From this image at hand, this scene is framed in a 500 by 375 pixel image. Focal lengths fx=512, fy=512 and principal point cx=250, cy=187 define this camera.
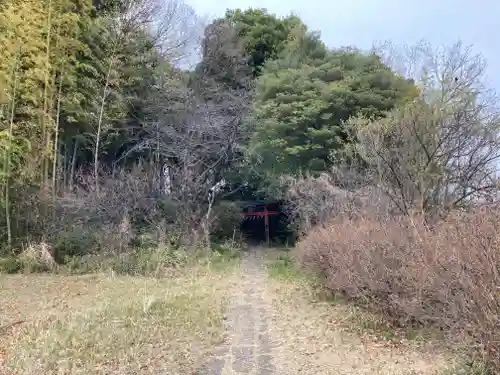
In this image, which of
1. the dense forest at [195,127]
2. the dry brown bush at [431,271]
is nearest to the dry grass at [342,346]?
the dry brown bush at [431,271]

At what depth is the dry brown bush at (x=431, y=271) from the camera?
346 cm

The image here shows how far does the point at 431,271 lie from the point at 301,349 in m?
2.04

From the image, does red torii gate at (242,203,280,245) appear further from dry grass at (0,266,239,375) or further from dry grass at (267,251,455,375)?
dry grass at (267,251,455,375)

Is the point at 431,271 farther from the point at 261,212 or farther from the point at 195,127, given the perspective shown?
the point at 261,212

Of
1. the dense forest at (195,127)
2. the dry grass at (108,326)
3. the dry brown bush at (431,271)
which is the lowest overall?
the dry grass at (108,326)

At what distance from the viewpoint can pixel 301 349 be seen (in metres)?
5.78

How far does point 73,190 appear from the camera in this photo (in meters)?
15.4

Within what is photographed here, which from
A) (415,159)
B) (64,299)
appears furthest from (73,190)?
(415,159)

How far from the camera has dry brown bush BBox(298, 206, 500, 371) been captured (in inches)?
136

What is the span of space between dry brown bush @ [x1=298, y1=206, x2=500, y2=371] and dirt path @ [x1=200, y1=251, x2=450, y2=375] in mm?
450

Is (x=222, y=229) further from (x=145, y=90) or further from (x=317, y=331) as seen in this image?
(x=317, y=331)

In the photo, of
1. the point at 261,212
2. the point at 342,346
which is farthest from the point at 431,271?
the point at 261,212

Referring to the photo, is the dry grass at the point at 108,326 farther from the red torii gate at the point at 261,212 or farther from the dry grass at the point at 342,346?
the red torii gate at the point at 261,212

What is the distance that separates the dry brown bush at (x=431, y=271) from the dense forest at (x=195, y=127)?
7.73 ft
